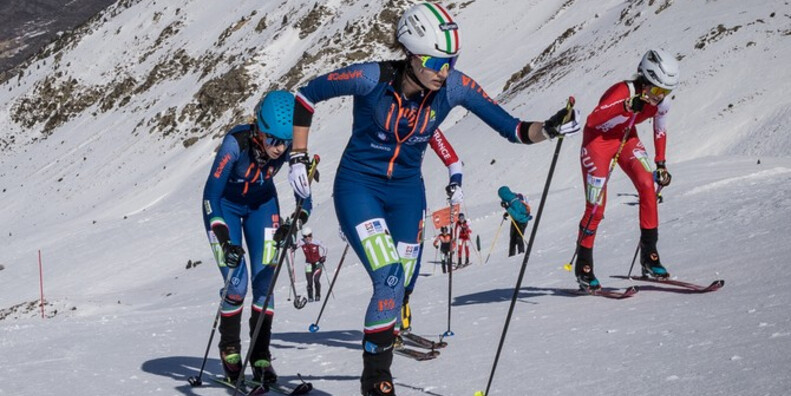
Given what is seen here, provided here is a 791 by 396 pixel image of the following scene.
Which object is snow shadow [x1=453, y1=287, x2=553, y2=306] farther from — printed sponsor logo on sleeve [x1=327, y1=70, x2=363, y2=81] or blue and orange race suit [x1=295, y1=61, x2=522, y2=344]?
printed sponsor logo on sleeve [x1=327, y1=70, x2=363, y2=81]

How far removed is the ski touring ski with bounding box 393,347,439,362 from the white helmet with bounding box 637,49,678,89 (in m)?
3.37

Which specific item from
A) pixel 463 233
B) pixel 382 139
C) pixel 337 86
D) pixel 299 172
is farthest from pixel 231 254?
pixel 463 233

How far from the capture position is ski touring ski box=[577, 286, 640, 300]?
9.47 m

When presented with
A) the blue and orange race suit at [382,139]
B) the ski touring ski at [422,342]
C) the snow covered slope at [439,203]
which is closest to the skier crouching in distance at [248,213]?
the snow covered slope at [439,203]

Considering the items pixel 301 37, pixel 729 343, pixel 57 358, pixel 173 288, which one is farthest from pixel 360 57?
pixel 729 343

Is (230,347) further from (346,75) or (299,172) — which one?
(346,75)

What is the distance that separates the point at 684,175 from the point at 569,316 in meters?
13.4

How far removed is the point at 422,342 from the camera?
889cm

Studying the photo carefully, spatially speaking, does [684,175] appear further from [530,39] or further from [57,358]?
[530,39]

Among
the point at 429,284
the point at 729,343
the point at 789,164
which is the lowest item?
the point at 789,164

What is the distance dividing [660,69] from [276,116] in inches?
152

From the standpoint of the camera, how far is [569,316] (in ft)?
29.9

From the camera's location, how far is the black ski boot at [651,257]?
989cm

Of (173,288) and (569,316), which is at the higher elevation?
(569,316)
